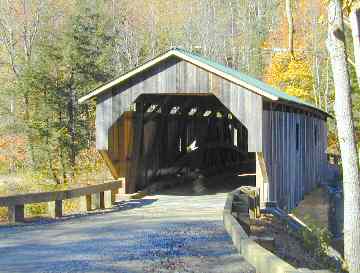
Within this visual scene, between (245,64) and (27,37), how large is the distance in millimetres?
30172

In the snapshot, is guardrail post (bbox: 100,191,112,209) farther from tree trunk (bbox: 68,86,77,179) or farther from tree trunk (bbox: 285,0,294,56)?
tree trunk (bbox: 68,86,77,179)

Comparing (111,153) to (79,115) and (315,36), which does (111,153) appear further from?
(315,36)

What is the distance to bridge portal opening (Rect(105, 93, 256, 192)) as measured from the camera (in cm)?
1750

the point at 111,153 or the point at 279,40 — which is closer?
the point at 111,153

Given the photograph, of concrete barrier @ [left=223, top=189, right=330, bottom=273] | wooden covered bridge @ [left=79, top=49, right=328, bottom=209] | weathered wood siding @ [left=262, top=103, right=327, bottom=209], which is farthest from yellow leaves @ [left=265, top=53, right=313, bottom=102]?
concrete barrier @ [left=223, top=189, right=330, bottom=273]

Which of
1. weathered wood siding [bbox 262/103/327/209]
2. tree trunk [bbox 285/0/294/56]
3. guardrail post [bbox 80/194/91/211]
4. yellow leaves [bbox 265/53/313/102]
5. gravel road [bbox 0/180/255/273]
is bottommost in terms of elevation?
gravel road [bbox 0/180/255/273]

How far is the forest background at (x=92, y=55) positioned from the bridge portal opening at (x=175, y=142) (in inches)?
223

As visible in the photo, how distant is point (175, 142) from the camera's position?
21.5m

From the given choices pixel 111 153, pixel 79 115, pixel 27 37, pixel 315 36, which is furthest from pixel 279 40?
pixel 111 153

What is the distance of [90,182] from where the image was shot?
1022 inches

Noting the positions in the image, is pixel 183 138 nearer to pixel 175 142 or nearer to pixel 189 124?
pixel 175 142

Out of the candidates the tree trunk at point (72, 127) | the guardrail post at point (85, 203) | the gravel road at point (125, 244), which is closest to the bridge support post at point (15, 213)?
the gravel road at point (125, 244)

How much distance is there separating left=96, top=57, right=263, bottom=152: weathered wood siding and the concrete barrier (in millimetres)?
5155

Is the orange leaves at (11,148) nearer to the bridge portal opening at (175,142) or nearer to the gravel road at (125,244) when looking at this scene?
the bridge portal opening at (175,142)
